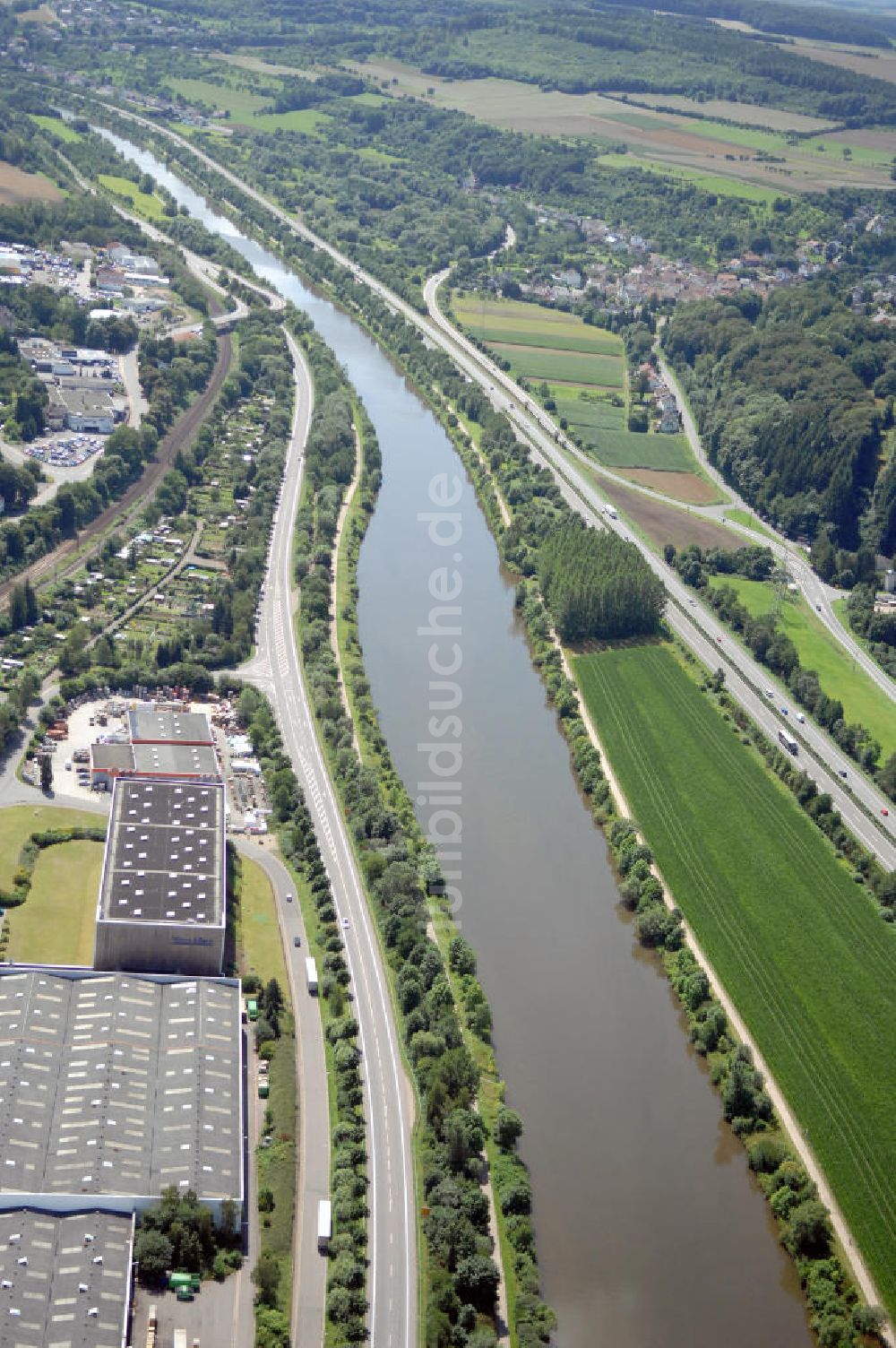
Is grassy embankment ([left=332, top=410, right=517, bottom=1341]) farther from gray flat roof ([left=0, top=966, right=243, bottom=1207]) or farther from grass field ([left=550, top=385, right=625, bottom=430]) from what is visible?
grass field ([left=550, top=385, right=625, bottom=430])

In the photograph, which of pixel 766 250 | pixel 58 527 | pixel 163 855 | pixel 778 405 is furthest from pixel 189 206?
pixel 163 855

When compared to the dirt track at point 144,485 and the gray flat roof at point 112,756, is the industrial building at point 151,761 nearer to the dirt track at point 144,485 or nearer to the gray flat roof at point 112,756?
the gray flat roof at point 112,756

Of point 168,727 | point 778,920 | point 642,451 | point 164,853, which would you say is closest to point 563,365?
point 642,451

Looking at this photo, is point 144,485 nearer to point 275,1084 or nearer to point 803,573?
point 803,573

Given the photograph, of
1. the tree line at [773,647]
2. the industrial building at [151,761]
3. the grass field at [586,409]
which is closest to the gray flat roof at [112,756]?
the industrial building at [151,761]

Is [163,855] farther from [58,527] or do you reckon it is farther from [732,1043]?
[58,527]
